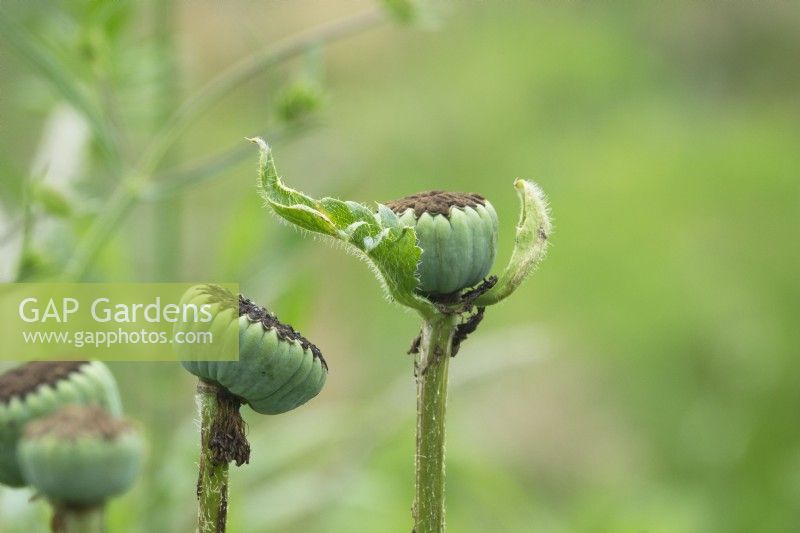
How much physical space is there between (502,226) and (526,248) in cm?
235

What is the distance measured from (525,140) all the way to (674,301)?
30.5 inches

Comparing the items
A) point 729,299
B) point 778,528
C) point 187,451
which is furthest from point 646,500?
point 729,299

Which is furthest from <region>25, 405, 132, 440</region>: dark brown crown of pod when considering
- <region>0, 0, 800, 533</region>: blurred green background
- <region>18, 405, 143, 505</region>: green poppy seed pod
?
<region>0, 0, 800, 533</region>: blurred green background

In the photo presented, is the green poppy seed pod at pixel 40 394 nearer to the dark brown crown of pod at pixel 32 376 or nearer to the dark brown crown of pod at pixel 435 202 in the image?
the dark brown crown of pod at pixel 32 376

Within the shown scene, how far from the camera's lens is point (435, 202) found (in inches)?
16.8

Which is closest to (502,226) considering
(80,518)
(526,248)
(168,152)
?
(168,152)

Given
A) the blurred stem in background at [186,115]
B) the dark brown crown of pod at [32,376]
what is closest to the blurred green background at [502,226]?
the blurred stem in background at [186,115]

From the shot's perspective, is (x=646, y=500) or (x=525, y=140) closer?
(x=646, y=500)

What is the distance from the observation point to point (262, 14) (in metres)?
2.57

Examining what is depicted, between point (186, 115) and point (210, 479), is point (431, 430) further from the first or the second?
point (186, 115)

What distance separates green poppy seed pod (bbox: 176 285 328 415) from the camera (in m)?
0.39

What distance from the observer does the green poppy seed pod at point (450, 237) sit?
0.42 meters

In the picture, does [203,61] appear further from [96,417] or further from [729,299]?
[96,417]

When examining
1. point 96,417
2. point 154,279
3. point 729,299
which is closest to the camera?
point 96,417
